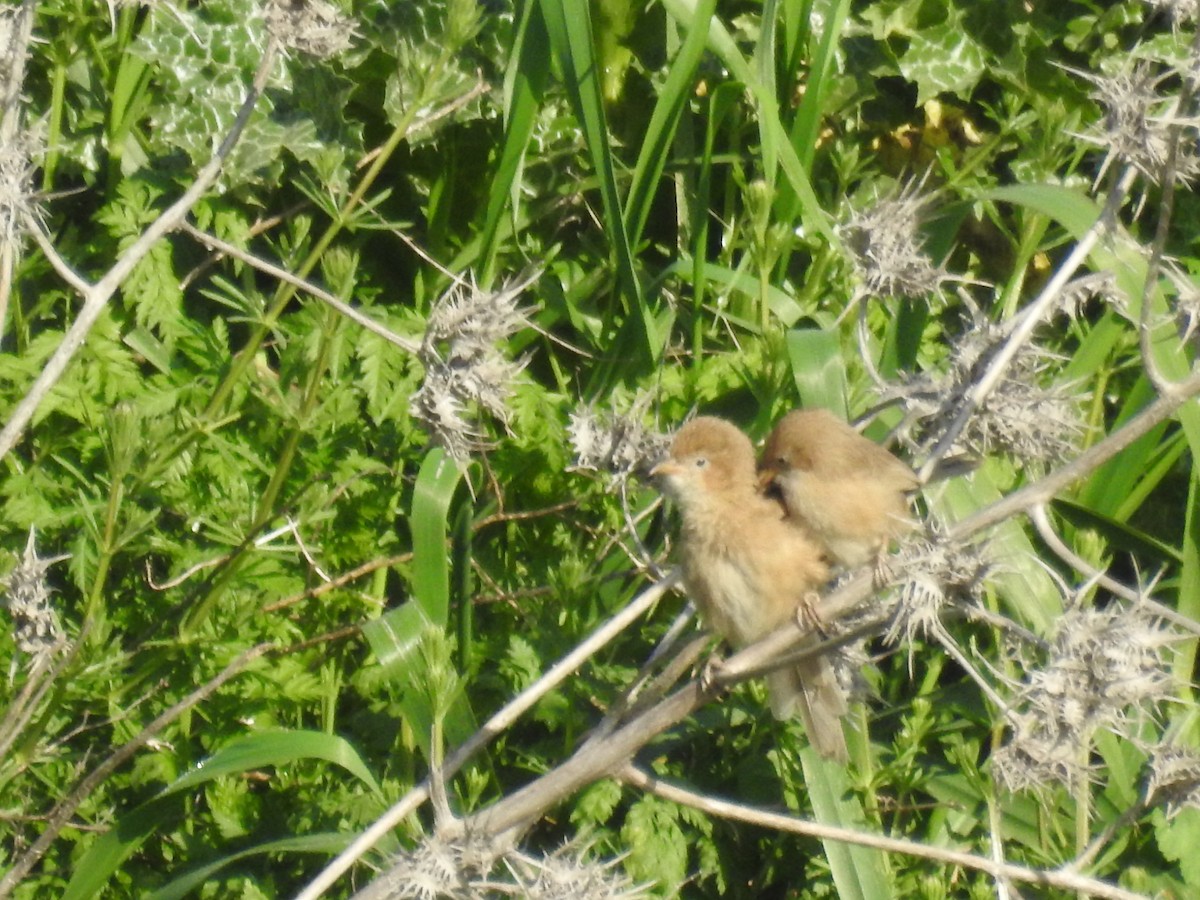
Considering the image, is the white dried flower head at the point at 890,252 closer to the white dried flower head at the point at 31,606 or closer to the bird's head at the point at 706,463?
the bird's head at the point at 706,463

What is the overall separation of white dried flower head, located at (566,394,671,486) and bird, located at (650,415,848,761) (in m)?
0.06

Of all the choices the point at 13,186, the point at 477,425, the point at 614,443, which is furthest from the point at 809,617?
the point at 13,186

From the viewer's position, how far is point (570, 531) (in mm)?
3758

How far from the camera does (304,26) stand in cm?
254

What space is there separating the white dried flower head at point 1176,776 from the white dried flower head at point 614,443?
41.1 inches

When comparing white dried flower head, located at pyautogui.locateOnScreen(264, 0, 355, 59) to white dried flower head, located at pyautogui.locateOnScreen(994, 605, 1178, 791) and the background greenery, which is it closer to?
the background greenery

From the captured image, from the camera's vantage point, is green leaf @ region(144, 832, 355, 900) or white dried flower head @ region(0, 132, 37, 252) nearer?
white dried flower head @ region(0, 132, 37, 252)

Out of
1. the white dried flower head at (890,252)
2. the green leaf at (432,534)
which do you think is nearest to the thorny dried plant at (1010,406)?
the white dried flower head at (890,252)

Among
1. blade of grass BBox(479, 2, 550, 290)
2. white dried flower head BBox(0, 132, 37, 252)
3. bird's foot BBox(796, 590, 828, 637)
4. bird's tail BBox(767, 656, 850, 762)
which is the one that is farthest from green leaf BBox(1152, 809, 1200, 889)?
white dried flower head BBox(0, 132, 37, 252)

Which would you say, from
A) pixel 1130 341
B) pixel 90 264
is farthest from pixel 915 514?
pixel 90 264

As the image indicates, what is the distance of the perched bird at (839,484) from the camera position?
2973 millimetres

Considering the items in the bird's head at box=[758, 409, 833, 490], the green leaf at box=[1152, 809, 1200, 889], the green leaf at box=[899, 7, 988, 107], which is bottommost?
the green leaf at box=[1152, 809, 1200, 889]

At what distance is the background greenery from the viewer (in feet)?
10.3

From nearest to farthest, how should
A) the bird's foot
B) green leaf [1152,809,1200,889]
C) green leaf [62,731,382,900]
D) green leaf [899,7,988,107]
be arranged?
the bird's foot, green leaf [62,731,382,900], green leaf [1152,809,1200,889], green leaf [899,7,988,107]
